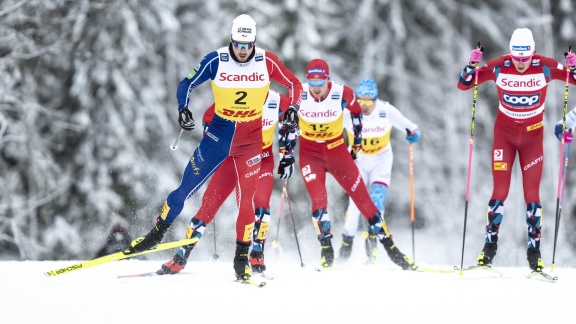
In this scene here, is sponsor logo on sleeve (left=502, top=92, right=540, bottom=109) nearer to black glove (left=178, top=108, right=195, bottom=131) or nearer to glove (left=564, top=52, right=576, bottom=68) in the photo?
glove (left=564, top=52, right=576, bottom=68)

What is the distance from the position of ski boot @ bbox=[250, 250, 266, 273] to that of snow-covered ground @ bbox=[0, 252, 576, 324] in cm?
27

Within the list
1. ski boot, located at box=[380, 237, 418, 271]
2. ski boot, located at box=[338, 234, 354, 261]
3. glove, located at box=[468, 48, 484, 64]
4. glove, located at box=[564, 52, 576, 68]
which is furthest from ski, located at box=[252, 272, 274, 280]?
glove, located at box=[564, 52, 576, 68]

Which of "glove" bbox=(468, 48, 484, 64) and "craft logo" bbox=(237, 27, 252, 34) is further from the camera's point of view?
"glove" bbox=(468, 48, 484, 64)

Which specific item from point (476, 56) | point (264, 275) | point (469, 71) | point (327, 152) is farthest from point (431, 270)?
point (476, 56)

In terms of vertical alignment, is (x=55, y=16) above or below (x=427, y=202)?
above

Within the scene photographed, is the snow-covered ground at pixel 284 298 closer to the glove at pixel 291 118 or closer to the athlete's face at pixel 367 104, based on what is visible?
the glove at pixel 291 118

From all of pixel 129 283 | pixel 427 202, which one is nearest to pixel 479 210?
pixel 427 202

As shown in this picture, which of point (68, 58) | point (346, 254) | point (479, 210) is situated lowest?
point (479, 210)

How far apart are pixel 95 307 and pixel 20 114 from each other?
15.7 metres

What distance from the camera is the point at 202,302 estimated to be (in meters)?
7.65

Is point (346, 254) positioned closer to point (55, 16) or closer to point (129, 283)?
point (129, 283)

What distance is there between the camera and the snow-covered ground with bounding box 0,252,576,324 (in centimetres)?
706

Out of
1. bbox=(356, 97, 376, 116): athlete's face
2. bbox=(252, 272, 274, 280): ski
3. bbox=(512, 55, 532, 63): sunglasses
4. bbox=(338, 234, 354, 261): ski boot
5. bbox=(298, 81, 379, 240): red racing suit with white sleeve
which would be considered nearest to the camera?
bbox=(252, 272, 274, 280): ski

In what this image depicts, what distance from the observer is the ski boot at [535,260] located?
31.0 feet
